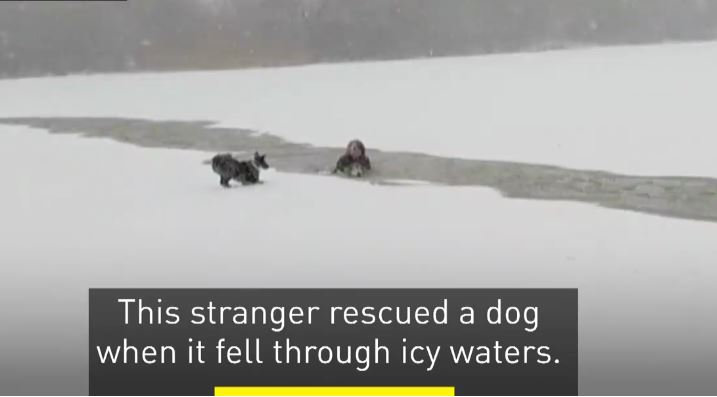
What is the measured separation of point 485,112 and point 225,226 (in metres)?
6.11

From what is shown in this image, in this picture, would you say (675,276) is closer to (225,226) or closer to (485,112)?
(225,226)

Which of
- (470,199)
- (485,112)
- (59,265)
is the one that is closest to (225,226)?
(59,265)

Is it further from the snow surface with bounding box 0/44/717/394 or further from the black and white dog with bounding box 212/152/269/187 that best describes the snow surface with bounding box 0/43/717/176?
the black and white dog with bounding box 212/152/269/187

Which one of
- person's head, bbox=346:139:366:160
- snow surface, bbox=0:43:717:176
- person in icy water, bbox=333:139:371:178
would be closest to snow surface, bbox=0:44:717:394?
snow surface, bbox=0:43:717:176

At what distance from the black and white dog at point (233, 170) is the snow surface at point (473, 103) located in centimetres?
230

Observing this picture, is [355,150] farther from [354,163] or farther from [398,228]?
[398,228]

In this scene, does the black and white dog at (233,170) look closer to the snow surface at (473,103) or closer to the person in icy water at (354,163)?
the person in icy water at (354,163)

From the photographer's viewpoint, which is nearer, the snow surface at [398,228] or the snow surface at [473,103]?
the snow surface at [398,228]

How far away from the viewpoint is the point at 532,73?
48.8 ft

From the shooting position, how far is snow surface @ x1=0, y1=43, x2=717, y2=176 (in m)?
9.05

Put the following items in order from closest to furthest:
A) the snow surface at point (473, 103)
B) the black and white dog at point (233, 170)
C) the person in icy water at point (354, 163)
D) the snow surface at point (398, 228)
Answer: the snow surface at point (398, 228) < the black and white dog at point (233, 170) < the person in icy water at point (354, 163) < the snow surface at point (473, 103)

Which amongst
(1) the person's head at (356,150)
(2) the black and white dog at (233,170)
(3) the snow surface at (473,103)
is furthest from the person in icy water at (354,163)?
(3) the snow surface at (473,103)

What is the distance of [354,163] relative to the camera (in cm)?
791

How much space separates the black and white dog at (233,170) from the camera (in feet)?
24.2
